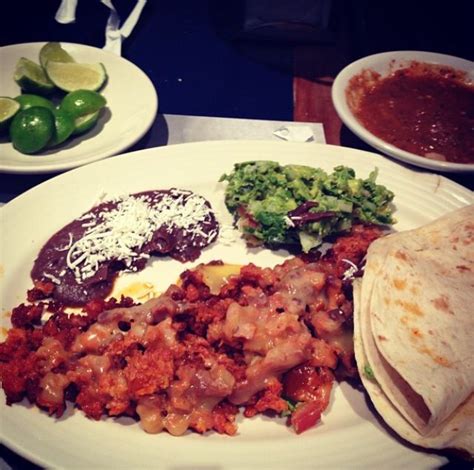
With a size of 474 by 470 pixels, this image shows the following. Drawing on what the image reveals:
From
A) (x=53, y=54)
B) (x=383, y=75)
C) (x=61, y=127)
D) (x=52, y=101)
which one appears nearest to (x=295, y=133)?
(x=383, y=75)

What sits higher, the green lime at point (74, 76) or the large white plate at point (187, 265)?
the green lime at point (74, 76)

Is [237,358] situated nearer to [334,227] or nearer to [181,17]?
[334,227]

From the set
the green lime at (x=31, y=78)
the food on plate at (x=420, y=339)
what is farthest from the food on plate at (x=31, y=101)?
the food on plate at (x=420, y=339)

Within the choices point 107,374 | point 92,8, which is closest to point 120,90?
point 92,8

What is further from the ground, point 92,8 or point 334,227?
point 92,8

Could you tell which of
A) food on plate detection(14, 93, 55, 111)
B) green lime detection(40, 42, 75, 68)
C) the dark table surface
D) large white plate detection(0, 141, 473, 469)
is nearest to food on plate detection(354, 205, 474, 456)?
large white plate detection(0, 141, 473, 469)

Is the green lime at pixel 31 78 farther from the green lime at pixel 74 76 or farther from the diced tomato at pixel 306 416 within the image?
A: the diced tomato at pixel 306 416

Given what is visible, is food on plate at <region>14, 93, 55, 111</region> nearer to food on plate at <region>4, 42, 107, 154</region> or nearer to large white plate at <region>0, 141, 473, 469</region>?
food on plate at <region>4, 42, 107, 154</region>
